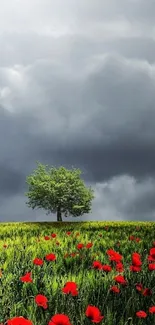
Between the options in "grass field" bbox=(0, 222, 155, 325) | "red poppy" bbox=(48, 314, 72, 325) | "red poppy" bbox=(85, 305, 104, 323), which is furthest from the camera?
"grass field" bbox=(0, 222, 155, 325)

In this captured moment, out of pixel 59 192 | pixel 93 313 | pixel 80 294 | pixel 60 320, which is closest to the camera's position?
pixel 60 320

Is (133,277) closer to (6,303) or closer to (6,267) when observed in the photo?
(6,303)

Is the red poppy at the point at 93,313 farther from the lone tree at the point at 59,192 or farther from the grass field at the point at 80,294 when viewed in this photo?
the lone tree at the point at 59,192

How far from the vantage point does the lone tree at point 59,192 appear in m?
46.1

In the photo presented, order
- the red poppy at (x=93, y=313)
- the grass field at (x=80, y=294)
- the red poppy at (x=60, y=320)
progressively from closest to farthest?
the red poppy at (x=60, y=320) → the red poppy at (x=93, y=313) → the grass field at (x=80, y=294)

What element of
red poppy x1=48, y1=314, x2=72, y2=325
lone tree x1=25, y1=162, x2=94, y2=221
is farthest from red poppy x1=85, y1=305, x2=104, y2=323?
lone tree x1=25, y1=162, x2=94, y2=221

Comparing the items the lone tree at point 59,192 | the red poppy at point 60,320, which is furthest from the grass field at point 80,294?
the lone tree at point 59,192

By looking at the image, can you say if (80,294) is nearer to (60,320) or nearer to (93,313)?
(93,313)

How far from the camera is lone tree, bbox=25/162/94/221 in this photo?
4612 cm

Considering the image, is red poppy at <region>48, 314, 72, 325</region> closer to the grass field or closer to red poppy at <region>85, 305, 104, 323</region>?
the grass field

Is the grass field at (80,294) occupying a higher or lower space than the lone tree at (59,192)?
lower

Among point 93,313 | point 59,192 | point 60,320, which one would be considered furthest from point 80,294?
point 59,192

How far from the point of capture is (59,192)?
46.3m

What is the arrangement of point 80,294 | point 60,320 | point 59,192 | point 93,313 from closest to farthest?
point 60,320 < point 93,313 < point 80,294 < point 59,192
